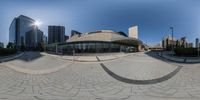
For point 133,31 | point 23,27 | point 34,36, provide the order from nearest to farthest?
point 133,31
point 23,27
point 34,36

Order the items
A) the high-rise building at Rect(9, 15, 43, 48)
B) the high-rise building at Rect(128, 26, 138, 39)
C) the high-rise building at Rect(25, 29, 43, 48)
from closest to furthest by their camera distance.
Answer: the high-rise building at Rect(128, 26, 138, 39) → the high-rise building at Rect(9, 15, 43, 48) → the high-rise building at Rect(25, 29, 43, 48)

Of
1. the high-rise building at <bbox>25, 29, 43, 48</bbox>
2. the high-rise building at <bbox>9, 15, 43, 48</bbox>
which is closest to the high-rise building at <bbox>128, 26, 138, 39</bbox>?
the high-rise building at <bbox>9, 15, 43, 48</bbox>

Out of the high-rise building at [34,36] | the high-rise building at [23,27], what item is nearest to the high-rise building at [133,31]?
the high-rise building at [23,27]

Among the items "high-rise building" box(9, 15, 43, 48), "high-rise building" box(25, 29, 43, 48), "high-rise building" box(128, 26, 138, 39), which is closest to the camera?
"high-rise building" box(128, 26, 138, 39)

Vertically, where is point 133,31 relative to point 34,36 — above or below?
below

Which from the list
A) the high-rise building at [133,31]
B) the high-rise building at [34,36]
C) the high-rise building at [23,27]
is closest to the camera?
the high-rise building at [133,31]

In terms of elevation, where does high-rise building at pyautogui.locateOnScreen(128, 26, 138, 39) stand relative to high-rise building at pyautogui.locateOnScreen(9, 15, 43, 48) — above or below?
below

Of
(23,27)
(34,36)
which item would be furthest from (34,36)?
(23,27)

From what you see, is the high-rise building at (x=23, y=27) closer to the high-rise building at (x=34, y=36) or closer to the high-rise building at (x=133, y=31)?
the high-rise building at (x=34, y=36)

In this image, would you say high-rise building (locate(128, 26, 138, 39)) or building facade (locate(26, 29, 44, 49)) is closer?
high-rise building (locate(128, 26, 138, 39))

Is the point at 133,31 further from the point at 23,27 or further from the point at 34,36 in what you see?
the point at 34,36

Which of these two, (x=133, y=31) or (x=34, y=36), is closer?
(x=133, y=31)

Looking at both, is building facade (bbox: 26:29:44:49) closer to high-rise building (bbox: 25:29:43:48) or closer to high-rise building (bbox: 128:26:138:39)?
high-rise building (bbox: 25:29:43:48)

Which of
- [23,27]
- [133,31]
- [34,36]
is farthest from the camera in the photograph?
[34,36]
